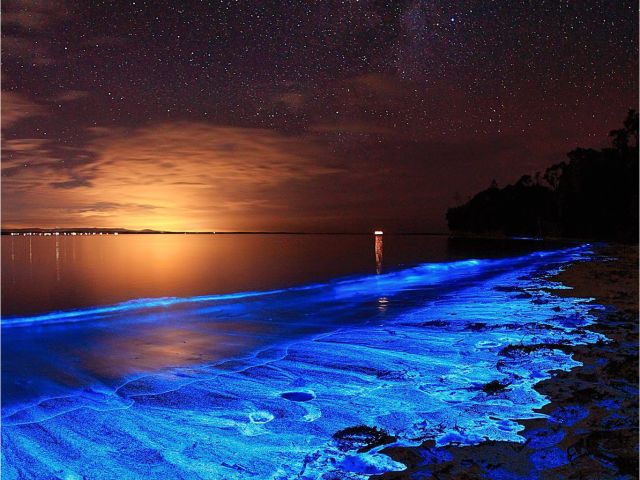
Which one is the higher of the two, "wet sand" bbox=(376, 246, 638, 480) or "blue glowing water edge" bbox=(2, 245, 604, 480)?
"wet sand" bbox=(376, 246, 638, 480)

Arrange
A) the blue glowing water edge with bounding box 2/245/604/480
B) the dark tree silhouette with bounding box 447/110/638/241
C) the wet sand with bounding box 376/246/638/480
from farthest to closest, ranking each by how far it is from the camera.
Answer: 1. the dark tree silhouette with bounding box 447/110/638/241
2. the blue glowing water edge with bounding box 2/245/604/480
3. the wet sand with bounding box 376/246/638/480

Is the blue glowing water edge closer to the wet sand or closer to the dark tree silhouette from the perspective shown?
the wet sand

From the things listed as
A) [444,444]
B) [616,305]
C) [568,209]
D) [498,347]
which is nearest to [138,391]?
[444,444]

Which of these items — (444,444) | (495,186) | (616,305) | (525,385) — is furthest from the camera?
(495,186)

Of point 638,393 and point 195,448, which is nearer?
point 195,448

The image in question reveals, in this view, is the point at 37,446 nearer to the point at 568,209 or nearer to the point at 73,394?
the point at 73,394

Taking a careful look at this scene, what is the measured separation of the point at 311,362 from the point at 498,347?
2.74m

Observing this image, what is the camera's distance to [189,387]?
536 cm

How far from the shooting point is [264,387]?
17.3 feet

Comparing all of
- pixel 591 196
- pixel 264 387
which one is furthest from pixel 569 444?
pixel 591 196

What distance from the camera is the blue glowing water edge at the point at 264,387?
11.5ft

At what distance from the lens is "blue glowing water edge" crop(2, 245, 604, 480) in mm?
3504

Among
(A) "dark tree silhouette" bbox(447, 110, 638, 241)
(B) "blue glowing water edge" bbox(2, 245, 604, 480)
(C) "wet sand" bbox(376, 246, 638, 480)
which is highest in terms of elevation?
(A) "dark tree silhouette" bbox(447, 110, 638, 241)

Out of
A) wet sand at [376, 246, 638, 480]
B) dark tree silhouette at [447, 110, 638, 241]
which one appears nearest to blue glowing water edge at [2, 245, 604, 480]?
wet sand at [376, 246, 638, 480]
